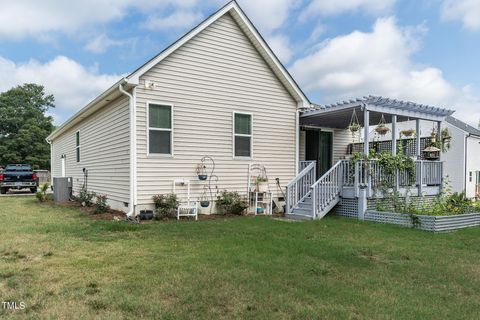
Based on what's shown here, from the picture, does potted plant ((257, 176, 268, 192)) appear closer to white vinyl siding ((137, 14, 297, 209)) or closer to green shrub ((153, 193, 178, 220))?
white vinyl siding ((137, 14, 297, 209))

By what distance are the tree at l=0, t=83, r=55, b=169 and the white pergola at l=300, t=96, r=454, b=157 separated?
36842mm

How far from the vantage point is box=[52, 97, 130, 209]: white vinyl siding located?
31.8 feet

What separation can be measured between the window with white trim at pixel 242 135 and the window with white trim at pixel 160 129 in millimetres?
2092

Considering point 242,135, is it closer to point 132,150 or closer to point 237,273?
point 132,150

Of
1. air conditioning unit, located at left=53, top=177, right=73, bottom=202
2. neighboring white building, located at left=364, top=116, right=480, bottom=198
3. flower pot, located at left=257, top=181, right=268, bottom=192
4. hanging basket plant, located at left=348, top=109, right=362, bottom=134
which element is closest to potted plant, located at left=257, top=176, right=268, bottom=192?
flower pot, located at left=257, top=181, right=268, bottom=192

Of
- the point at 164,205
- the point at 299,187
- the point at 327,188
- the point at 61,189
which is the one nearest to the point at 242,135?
the point at 299,187

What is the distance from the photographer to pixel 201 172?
10.1m

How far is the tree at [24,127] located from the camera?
39438mm

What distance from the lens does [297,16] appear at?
14.2 meters

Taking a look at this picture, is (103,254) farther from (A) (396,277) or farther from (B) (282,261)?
(A) (396,277)

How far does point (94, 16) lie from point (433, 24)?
11762 mm

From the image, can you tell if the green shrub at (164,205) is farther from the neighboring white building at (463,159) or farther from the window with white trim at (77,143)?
the neighboring white building at (463,159)

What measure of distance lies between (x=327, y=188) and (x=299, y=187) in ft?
3.15

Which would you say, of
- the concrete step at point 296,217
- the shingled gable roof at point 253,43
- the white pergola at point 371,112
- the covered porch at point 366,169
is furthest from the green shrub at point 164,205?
the white pergola at point 371,112
